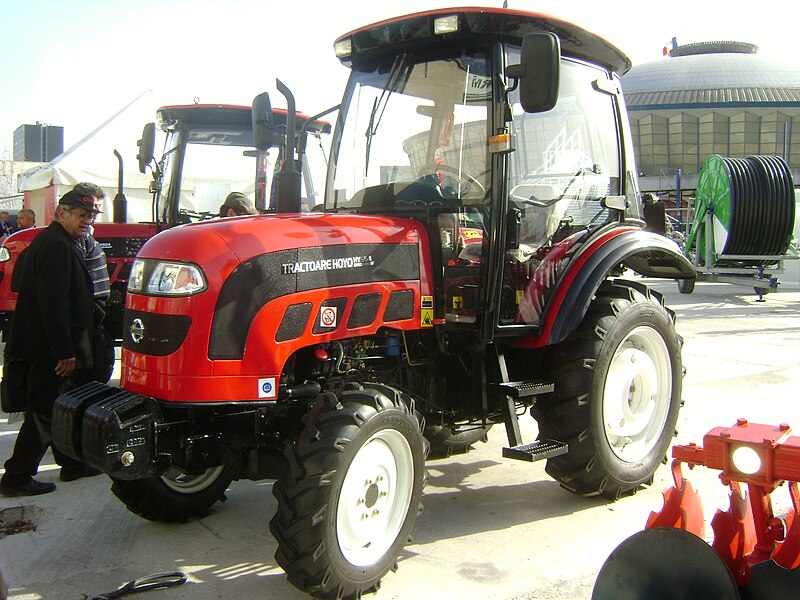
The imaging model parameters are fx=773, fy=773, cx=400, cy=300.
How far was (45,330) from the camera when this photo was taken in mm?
4273

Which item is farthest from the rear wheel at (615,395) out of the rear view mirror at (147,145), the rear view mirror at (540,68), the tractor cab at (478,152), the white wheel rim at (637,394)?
the rear view mirror at (147,145)

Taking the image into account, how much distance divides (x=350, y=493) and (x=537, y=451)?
106 centimetres

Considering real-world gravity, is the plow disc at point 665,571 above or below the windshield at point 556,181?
below

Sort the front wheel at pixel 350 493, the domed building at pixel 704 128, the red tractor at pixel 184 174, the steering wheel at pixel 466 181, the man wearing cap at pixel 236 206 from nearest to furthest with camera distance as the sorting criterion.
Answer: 1. the front wheel at pixel 350 493
2. the steering wheel at pixel 466 181
3. the man wearing cap at pixel 236 206
4. the red tractor at pixel 184 174
5. the domed building at pixel 704 128

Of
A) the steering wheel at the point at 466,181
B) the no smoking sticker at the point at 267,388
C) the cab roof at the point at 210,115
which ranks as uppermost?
the cab roof at the point at 210,115

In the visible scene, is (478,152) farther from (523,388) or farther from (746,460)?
(746,460)

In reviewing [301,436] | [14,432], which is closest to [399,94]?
[301,436]

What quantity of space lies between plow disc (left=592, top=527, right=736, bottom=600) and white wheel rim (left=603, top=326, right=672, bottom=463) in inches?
75.4

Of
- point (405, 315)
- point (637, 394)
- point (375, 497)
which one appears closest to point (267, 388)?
point (375, 497)

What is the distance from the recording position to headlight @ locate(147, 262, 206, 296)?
9.70ft

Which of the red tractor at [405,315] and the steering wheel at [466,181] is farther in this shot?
the steering wheel at [466,181]

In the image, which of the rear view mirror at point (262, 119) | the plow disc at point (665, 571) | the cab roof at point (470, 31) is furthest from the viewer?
the rear view mirror at point (262, 119)

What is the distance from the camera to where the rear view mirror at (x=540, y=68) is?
327 cm

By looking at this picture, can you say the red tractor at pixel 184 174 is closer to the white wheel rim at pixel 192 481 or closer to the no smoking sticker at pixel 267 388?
the white wheel rim at pixel 192 481
